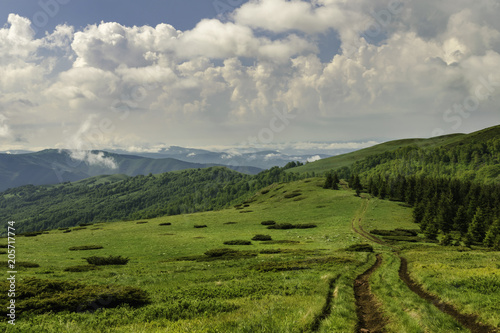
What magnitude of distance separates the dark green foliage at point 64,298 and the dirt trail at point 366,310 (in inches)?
468

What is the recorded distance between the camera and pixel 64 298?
14172mm

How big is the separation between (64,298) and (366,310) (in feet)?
55.0

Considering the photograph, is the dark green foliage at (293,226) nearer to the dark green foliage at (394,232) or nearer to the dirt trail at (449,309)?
the dark green foliage at (394,232)

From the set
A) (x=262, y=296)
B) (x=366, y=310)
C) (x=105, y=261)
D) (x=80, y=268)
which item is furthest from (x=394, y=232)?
(x=80, y=268)

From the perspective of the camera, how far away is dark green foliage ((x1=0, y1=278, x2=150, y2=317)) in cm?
1339

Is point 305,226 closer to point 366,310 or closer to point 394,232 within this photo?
point 394,232

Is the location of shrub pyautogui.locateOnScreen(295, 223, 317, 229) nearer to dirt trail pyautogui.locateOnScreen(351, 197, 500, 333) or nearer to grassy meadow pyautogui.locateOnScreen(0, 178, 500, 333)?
grassy meadow pyautogui.locateOnScreen(0, 178, 500, 333)

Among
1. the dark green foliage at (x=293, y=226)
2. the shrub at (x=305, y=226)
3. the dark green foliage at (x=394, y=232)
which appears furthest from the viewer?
the dark green foliage at (x=293, y=226)

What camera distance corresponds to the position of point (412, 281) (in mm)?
21391

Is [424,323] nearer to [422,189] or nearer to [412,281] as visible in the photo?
[412,281]

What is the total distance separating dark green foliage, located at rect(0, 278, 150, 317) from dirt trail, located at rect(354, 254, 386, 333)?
39.0 feet

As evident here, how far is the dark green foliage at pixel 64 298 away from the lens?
13391mm

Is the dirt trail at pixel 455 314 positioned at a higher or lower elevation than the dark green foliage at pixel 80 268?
higher

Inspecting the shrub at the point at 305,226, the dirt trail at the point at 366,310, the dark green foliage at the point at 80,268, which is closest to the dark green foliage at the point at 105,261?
the dark green foliage at the point at 80,268
